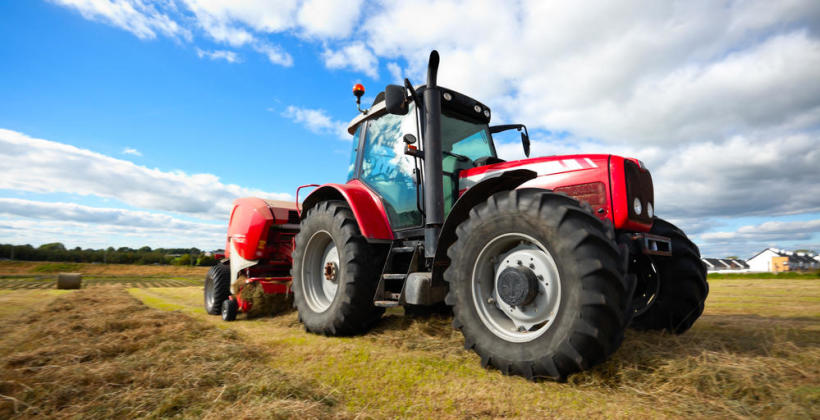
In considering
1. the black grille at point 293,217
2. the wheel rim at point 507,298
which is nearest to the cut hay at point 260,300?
the black grille at point 293,217

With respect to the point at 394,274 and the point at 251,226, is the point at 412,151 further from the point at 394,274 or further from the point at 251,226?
the point at 251,226

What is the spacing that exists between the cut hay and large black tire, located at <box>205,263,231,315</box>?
3.03ft

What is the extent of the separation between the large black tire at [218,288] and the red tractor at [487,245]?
773 mm

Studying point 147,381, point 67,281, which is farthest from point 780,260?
point 67,281

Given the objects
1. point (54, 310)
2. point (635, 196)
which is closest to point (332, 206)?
point (635, 196)

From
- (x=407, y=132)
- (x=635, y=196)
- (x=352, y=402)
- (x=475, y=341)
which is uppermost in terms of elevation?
(x=407, y=132)

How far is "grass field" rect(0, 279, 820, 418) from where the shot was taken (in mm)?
1782

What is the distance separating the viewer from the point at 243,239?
5.86 m

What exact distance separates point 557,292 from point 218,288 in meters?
5.33

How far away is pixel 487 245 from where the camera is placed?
2.71 metres

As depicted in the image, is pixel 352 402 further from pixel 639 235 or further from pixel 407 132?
pixel 407 132

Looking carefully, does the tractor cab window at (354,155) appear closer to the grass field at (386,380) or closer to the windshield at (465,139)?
the windshield at (465,139)

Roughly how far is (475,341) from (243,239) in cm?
432

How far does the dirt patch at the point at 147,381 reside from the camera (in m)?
1.73
